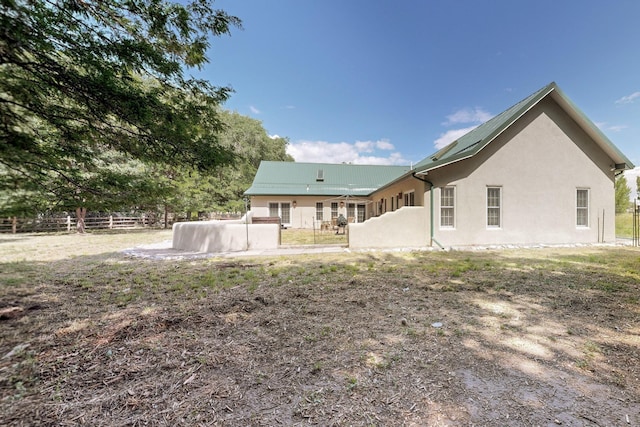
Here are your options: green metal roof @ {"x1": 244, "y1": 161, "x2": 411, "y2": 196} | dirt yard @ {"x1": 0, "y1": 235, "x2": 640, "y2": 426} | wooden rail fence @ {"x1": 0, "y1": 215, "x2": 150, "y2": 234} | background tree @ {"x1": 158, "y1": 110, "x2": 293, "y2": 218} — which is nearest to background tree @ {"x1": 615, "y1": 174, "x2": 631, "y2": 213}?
green metal roof @ {"x1": 244, "y1": 161, "x2": 411, "y2": 196}

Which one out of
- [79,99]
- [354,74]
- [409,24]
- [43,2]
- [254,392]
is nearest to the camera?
[254,392]

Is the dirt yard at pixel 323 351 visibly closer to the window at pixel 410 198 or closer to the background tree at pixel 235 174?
the window at pixel 410 198

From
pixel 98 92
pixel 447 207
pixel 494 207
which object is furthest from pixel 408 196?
pixel 98 92

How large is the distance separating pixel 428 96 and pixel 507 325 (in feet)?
62.8

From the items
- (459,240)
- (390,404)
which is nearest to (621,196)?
(459,240)

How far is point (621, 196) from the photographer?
28250 mm

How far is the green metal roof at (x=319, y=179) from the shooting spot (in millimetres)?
21438

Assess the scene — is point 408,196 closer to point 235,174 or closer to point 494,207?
point 494,207

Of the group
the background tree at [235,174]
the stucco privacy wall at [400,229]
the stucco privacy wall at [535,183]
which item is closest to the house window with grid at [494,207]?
the stucco privacy wall at [535,183]

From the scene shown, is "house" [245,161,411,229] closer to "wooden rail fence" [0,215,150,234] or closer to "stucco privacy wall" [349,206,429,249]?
"stucco privacy wall" [349,206,429,249]

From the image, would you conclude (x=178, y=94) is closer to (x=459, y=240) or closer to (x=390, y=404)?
(x=390, y=404)

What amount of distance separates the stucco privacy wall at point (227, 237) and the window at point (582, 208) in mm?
13071

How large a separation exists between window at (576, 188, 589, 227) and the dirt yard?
24.3 feet

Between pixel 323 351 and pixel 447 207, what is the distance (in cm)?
973
